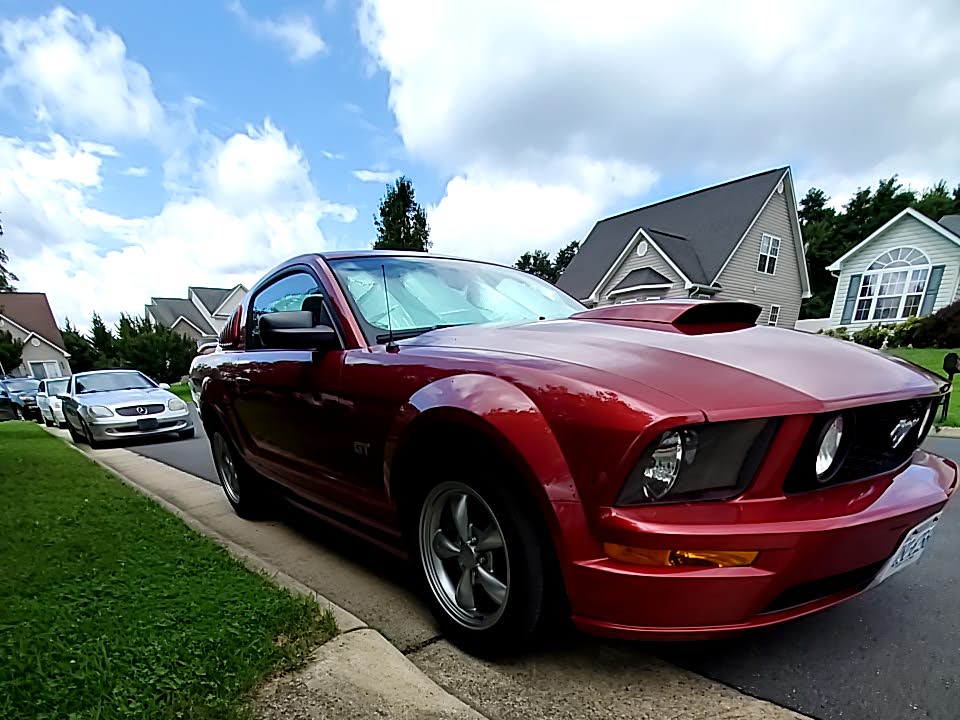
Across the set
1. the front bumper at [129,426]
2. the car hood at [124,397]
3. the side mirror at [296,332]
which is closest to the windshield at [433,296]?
the side mirror at [296,332]

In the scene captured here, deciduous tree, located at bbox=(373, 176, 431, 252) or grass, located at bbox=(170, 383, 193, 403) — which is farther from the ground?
deciduous tree, located at bbox=(373, 176, 431, 252)

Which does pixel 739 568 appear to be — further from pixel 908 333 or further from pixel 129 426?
pixel 908 333

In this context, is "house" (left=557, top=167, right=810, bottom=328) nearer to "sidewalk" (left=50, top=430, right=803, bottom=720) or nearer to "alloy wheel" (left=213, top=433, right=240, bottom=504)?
"alloy wheel" (left=213, top=433, right=240, bottom=504)

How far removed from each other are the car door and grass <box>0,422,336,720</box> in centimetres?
54

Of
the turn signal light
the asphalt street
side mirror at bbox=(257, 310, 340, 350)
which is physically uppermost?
side mirror at bbox=(257, 310, 340, 350)

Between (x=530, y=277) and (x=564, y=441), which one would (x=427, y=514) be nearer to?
(x=564, y=441)

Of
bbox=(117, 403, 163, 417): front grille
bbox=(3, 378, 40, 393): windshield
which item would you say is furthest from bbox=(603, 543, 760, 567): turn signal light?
bbox=(3, 378, 40, 393): windshield

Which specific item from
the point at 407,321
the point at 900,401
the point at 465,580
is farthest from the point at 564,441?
the point at 407,321

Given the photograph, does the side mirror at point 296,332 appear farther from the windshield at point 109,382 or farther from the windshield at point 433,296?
the windshield at point 109,382

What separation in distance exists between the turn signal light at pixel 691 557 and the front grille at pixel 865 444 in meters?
0.27

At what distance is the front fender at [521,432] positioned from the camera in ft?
5.12

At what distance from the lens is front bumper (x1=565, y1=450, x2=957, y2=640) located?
143 cm

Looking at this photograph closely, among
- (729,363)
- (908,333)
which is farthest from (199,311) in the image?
(729,363)

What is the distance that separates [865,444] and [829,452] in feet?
0.78
